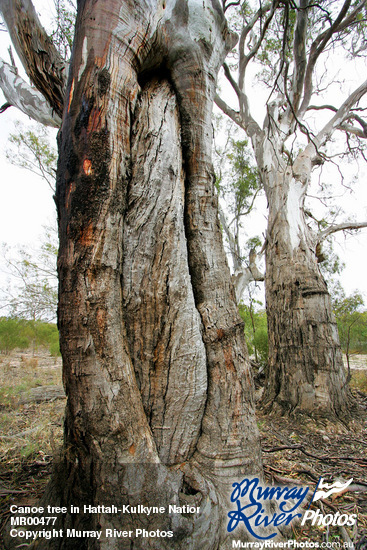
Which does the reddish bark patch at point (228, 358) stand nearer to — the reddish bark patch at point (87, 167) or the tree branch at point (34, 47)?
the reddish bark patch at point (87, 167)

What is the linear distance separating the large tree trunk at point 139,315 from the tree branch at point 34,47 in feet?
1.17

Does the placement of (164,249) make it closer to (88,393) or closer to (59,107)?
(88,393)

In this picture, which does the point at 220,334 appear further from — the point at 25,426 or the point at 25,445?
the point at 25,426

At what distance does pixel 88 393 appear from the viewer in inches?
42.9

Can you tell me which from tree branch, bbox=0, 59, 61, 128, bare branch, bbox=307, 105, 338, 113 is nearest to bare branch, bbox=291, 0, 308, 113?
bare branch, bbox=307, 105, 338, 113

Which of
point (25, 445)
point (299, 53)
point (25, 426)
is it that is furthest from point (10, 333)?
point (299, 53)

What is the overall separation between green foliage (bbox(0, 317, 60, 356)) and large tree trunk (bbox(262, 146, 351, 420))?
359 inches

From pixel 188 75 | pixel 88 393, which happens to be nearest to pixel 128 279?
pixel 88 393

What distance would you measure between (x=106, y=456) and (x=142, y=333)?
1.56 feet

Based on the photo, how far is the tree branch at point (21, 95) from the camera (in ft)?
9.54

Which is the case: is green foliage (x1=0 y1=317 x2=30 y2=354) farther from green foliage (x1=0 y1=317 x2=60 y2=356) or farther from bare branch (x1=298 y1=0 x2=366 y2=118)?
bare branch (x1=298 y1=0 x2=366 y2=118)

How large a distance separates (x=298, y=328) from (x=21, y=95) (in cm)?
392

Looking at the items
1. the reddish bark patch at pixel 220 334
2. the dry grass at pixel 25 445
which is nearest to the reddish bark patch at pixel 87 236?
the reddish bark patch at pixel 220 334

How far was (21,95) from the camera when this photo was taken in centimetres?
291
